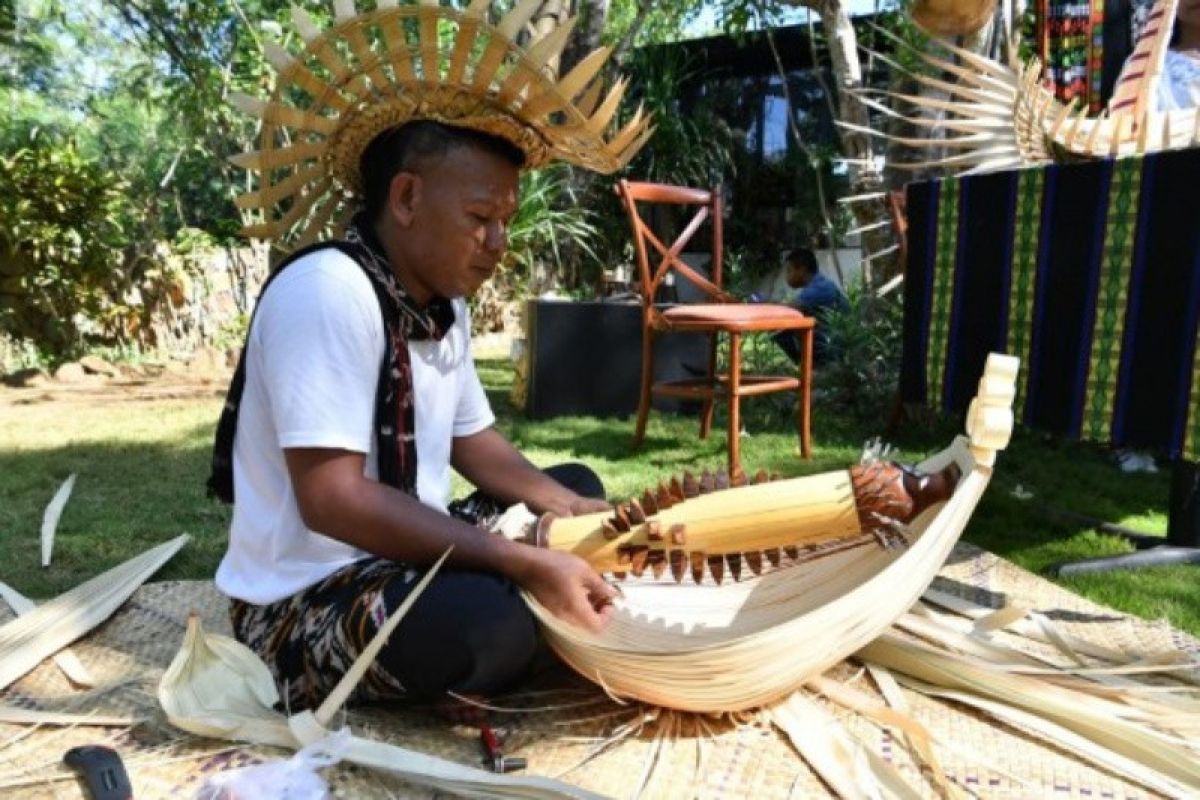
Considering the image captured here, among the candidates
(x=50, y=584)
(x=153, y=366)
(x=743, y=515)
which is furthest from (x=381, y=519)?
(x=153, y=366)

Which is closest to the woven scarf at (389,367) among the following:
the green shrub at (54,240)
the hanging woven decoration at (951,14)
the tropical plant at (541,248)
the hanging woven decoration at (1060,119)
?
the hanging woven decoration at (1060,119)

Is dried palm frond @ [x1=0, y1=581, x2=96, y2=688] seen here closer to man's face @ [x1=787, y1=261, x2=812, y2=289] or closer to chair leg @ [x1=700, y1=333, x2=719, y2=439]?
chair leg @ [x1=700, y1=333, x2=719, y2=439]

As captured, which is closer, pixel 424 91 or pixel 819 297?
pixel 424 91

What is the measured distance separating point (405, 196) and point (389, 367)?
277 millimetres

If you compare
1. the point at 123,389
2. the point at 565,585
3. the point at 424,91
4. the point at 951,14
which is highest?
the point at 951,14

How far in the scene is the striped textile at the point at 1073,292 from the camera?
2.13 metres

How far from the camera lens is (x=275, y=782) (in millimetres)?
1303

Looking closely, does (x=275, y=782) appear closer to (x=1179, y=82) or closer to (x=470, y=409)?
(x=470, y=409)

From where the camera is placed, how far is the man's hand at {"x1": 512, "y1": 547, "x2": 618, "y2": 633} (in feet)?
4.94

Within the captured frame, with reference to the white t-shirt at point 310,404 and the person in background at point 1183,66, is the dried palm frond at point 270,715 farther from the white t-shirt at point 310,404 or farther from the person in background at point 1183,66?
the person in background at point 1183,66

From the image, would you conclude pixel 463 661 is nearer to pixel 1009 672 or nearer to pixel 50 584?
pixel 1009 672

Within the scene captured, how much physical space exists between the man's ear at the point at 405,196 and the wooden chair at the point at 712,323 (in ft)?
6.71

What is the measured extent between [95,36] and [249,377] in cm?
1674

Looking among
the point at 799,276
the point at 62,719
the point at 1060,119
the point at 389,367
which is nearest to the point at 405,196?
the point at 389,367
